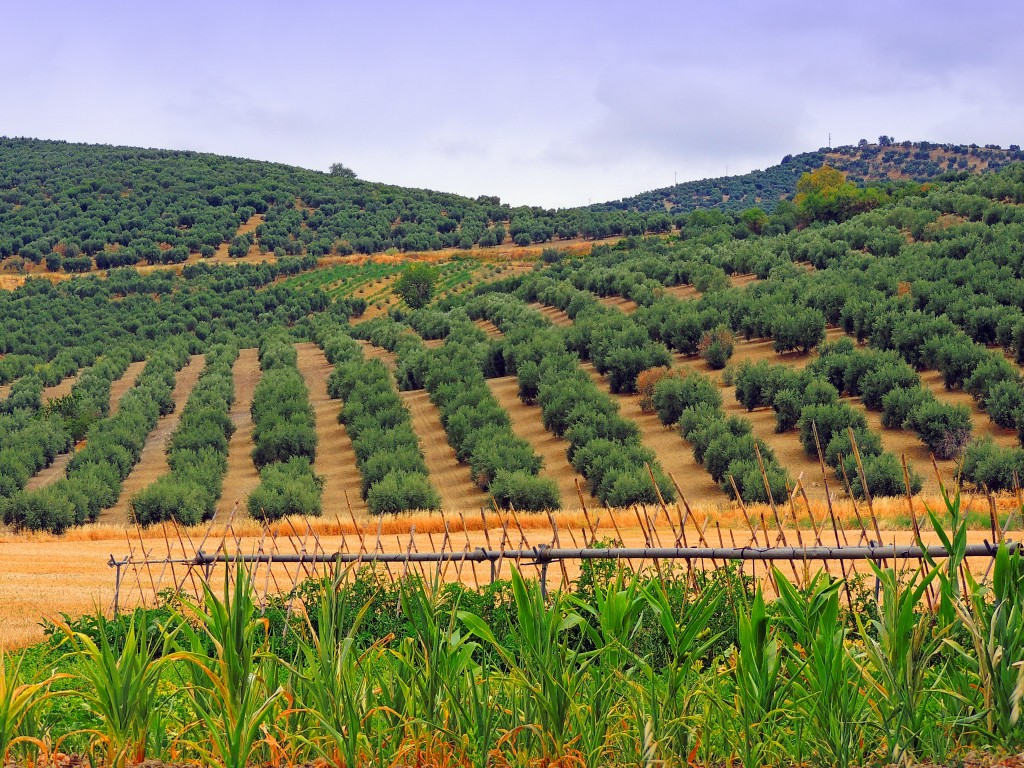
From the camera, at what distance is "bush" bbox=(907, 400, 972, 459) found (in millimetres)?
23750

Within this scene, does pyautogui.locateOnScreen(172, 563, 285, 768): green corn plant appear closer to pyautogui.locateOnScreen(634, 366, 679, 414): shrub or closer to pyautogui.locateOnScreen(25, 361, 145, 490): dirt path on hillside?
pyautogui.locateOnScreen(25, 361, 145, 490): dirt path on hillside

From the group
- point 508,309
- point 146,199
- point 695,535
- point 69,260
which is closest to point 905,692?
point 695,535

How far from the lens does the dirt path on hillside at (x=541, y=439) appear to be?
25.4m

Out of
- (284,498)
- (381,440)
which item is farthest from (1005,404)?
(284,498)

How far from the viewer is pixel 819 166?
490 feet

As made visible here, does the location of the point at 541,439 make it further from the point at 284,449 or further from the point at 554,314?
the point at 554,314

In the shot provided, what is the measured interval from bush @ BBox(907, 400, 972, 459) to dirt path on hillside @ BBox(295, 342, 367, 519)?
45.0 ft

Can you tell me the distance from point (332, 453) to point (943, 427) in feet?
56.8

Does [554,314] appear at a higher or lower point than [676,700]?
higher

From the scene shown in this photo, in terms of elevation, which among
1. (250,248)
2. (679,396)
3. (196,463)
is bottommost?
(196,463)

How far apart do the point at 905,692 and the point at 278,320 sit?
63570mm

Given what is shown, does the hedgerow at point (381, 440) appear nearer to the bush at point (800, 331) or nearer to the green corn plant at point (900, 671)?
the bush at point (800, 331)

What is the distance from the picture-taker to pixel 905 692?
5117 millimetres

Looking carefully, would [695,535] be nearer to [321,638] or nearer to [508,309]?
[321,638]
